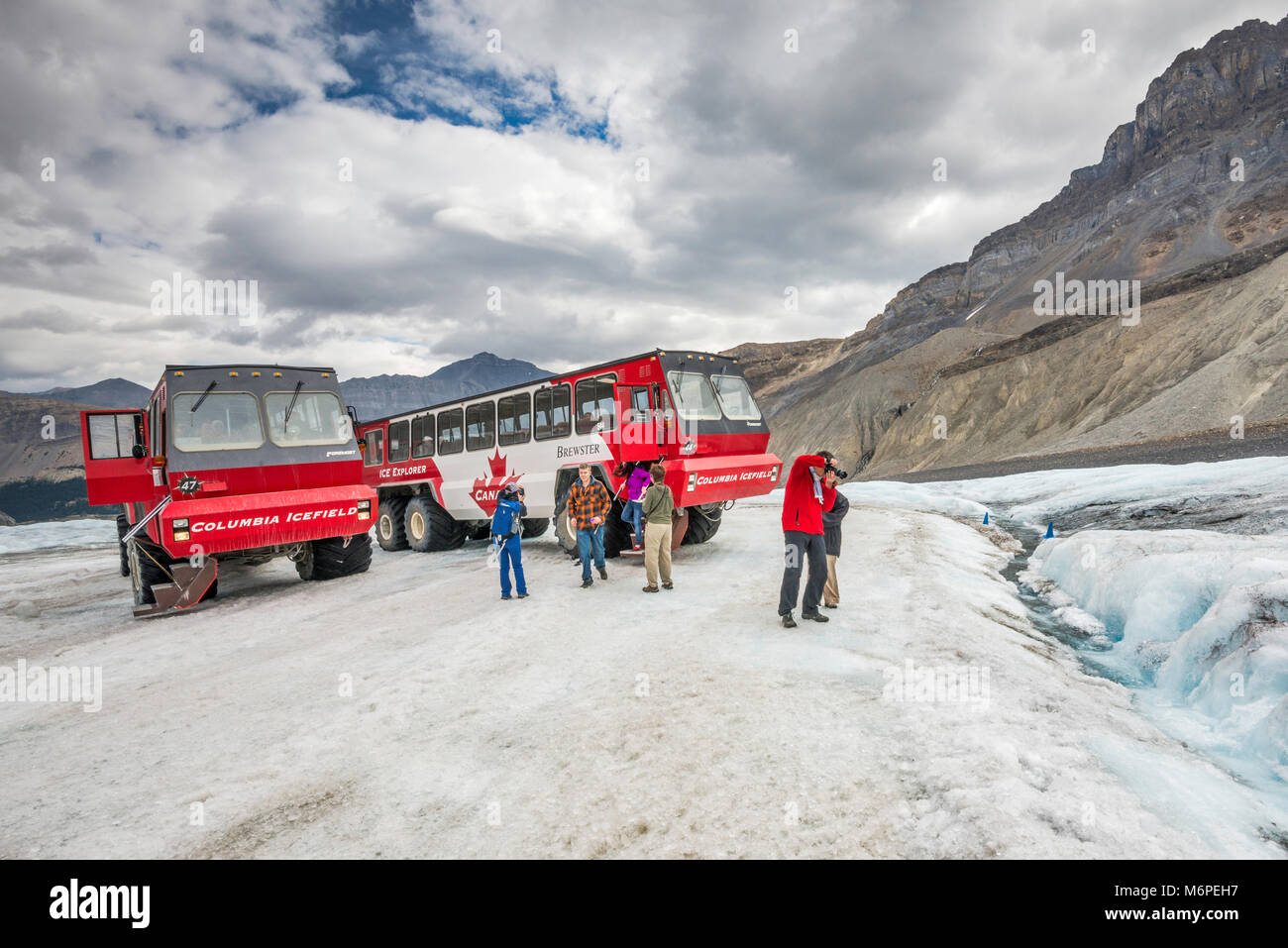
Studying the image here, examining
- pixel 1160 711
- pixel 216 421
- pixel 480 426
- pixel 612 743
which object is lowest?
pixel 1160 711

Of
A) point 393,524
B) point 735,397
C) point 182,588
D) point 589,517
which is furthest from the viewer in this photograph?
point 393,524

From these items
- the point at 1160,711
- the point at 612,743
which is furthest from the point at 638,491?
the point at 1160,711

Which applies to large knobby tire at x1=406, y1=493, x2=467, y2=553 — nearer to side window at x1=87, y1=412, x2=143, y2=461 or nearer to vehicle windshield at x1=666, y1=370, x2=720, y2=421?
side window at x1=87, y1=412, x2=143, y2=461

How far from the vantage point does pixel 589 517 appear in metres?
8.77

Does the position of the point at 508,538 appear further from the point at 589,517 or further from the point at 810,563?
the point at 810,563

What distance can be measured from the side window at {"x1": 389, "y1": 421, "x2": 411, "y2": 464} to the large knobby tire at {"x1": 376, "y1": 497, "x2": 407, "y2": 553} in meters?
1.04

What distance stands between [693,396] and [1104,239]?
321 ft

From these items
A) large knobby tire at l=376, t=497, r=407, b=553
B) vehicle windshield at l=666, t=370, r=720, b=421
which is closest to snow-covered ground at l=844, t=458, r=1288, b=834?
vehicle windshield at l=666, t=370, r=720, b=421

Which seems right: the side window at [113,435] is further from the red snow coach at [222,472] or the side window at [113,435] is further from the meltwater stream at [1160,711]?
the meltwater stream at [1160,711]

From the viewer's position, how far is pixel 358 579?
33.6ft

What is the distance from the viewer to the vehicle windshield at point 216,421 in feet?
27.2

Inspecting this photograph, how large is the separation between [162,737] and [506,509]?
14.2 feet

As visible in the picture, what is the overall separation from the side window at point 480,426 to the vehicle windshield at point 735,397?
15.6ft
